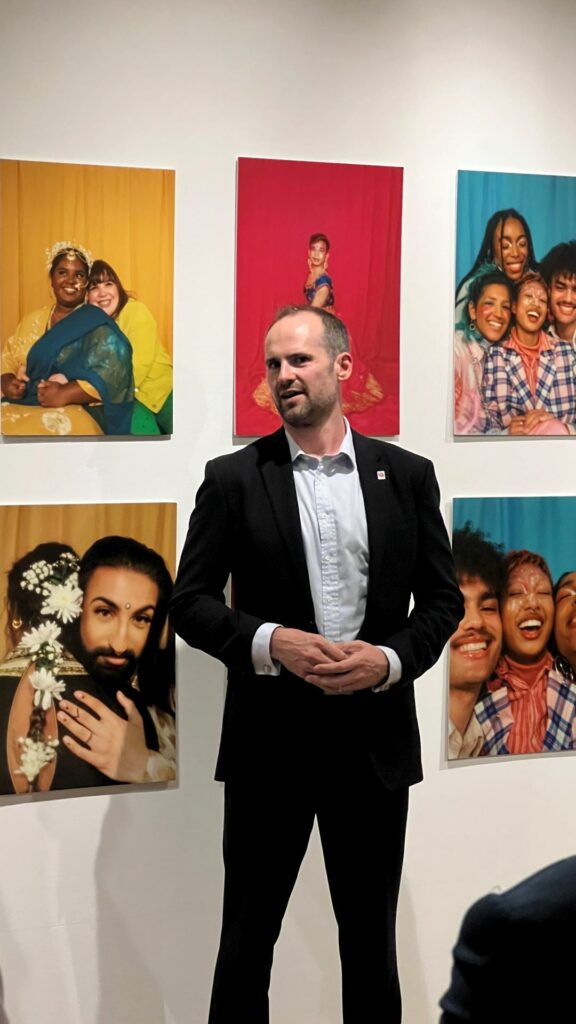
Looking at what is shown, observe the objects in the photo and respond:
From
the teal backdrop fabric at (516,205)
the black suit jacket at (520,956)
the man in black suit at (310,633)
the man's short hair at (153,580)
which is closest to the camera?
the black suit jacket at (520,956)

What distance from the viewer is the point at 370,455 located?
264 centimetres

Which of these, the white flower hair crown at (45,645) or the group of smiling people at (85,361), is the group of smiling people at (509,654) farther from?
the white flower hair crown at (45,645)

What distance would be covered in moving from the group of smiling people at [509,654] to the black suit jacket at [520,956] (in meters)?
2.06

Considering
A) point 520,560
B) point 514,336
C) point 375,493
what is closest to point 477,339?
point 514,336

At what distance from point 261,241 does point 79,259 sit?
45 centimetres

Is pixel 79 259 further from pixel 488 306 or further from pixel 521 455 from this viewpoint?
pixel 521 455

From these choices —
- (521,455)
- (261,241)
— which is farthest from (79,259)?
(521,455)

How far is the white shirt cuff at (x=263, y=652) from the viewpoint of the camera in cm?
245

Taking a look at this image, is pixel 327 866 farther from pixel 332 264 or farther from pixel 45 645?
pixel 332 264

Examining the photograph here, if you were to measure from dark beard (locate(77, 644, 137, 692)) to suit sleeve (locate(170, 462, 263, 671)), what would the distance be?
1.21ft

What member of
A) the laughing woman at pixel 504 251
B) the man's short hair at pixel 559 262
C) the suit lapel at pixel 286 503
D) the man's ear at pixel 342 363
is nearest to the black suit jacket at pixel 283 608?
the suit lapel at pixel 286 503

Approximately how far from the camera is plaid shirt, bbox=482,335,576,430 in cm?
311

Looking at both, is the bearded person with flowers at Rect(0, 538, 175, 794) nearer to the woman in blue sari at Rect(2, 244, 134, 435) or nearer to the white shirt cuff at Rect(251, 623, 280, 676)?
the woman in blue sari at Rect(2, 244, 134, 435)

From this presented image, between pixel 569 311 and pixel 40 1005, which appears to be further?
pixel 569 311
